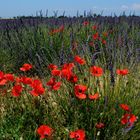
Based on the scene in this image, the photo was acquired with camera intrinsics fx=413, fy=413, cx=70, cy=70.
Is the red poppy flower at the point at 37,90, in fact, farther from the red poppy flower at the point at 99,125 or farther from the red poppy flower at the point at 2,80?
the red poppy flower at the point at 99,125

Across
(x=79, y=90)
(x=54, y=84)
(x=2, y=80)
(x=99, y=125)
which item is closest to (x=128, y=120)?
(x=99, y=125)

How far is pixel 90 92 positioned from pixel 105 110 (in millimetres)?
268

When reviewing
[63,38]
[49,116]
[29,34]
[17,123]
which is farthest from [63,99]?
[29,34]

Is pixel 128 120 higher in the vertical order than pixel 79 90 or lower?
lower

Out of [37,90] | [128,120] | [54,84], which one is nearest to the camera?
[128,120]

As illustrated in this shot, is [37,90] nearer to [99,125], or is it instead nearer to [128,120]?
[99,125]

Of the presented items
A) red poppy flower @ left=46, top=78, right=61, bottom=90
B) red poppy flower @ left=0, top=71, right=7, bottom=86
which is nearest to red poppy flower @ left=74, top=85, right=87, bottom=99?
red poppy flower @ left=46, top=78, right=61, bottom=90

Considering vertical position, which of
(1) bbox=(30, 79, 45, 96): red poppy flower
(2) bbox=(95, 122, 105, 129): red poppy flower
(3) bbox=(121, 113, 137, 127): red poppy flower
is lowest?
A: (2) bbox=(95, 122, 105, 129): red poppy flower

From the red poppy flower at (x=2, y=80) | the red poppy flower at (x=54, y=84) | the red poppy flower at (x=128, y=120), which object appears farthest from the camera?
the red poppy flower at (x=2, y=80)

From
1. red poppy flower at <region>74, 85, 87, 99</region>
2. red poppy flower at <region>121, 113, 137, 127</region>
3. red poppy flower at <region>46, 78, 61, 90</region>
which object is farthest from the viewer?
red poppy flower at <region>46, 78, 61, 90</region>

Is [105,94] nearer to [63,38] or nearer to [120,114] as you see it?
[120,114]

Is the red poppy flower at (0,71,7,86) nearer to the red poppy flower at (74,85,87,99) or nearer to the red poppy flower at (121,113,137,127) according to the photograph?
the red poppy flower at (74,85,87,99)

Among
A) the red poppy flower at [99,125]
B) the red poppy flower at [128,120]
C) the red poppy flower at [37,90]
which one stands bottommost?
the red poppy flower at [99,125]

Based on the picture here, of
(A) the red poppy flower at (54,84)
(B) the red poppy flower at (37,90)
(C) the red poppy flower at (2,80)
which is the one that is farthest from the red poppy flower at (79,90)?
(C) the red poppy flower at (2,80)
